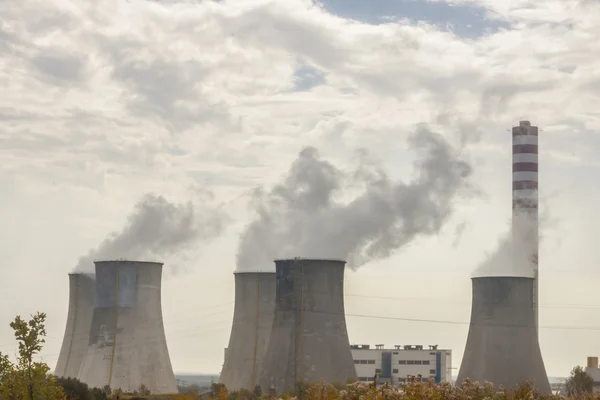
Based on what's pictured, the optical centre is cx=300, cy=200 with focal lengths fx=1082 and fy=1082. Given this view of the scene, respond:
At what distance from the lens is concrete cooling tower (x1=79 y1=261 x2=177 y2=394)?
3838 cm

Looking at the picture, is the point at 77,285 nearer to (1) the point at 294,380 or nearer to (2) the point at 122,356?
(2) the point at 122,356

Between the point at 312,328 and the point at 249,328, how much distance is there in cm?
739

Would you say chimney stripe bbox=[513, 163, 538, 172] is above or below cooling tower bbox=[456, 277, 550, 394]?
above

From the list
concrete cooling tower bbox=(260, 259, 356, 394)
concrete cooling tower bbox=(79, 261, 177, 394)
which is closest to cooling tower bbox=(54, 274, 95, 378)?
concrete cooling tower bbox=(79, 261, 177, 394)

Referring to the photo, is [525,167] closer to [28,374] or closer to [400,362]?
[400,362]

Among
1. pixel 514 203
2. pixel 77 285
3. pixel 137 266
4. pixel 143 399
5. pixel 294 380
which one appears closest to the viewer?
pixel 294 380

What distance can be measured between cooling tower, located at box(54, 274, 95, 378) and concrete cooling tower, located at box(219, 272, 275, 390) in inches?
229

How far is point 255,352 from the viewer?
1587 inches

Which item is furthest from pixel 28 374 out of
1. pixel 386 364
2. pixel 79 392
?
pixel 386 364

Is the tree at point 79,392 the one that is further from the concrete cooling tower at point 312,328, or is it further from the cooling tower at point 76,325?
the cooling tower at point 76,325

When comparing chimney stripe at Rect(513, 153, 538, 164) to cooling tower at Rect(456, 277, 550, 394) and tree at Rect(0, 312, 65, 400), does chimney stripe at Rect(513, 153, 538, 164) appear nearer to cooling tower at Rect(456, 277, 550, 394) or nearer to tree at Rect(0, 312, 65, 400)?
cooling tower at Rect(456, 277, 550, 394)

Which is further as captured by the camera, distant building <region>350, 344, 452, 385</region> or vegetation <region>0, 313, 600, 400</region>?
distant building <region>350, 344, 452, 385</region>

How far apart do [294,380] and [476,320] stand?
7506mm

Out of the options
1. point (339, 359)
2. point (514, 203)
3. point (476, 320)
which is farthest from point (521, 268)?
point (339, 359)
